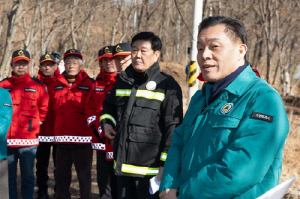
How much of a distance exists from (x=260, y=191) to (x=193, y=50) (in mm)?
6152

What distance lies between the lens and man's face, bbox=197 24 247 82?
88.1 inches

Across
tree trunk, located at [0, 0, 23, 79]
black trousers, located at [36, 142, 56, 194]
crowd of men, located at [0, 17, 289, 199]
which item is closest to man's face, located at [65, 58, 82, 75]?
crowd of men, located at [0, 17, 289, 199]

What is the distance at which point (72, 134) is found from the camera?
568cm

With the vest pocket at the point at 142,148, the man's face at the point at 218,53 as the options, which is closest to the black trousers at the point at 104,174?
the vest pocket at the point at 142,148

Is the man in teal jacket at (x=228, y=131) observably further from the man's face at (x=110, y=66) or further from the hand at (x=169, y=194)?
the man's face at (x=110, y=66)

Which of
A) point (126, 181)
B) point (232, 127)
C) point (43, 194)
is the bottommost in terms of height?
point (43, 194)

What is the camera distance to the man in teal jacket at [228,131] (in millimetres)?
1977

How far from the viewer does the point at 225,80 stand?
89.0 inches

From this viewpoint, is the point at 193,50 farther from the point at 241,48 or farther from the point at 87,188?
the point at 241,48

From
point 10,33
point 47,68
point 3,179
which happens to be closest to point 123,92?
point 3,179

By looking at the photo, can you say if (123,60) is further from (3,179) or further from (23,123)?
(3,179)

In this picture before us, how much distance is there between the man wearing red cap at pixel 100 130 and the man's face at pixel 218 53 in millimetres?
2664

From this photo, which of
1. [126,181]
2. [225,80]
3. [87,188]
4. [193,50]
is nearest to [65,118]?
[87,188]

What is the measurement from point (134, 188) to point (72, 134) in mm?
2051
